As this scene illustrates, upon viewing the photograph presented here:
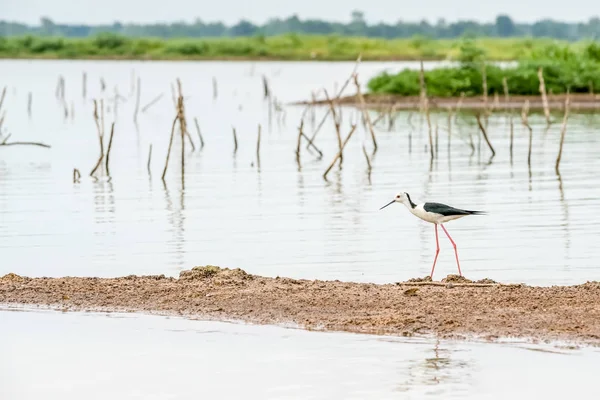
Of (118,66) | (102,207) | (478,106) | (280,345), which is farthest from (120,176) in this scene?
(118,66)

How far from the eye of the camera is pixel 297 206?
24.1 m

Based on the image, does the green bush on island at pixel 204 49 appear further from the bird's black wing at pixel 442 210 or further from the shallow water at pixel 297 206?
the bird's black wing at pixel 442 210

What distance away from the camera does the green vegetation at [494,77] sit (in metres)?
55.7

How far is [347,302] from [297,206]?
11.6 m

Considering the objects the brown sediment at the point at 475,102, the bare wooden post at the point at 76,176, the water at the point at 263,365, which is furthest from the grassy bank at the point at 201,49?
the water at the point at 263,365

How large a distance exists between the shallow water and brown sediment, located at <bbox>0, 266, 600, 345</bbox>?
2.05 meters

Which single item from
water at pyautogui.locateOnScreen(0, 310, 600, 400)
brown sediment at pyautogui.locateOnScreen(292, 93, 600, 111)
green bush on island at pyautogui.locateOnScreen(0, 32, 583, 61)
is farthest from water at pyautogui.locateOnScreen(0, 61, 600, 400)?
green bush on island at pyautogui.locateOnScreen(0, 32, 583, 61)

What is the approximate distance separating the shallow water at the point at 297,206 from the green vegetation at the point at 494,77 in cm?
527

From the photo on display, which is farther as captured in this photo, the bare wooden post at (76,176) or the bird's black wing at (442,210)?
the bare wooden post at (76,176)

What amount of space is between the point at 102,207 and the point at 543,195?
9057 millimetres

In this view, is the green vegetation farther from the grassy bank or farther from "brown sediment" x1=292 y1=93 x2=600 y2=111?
the grassy bank

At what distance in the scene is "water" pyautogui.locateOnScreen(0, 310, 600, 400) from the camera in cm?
995

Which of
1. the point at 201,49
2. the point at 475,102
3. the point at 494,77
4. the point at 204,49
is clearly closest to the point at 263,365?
the point at 494,77

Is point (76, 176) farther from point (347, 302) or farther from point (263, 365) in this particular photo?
point (263, 365)
